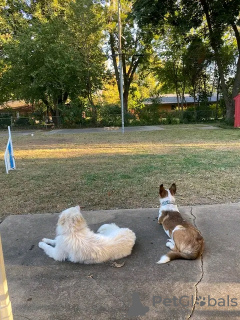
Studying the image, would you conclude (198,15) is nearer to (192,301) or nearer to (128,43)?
(128,43)

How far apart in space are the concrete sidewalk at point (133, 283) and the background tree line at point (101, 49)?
18873 millimetres

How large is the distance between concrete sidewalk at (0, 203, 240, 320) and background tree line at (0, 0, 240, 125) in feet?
61.9

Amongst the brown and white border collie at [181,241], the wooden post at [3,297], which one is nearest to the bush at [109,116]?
the brown and white border collie at [181,241]

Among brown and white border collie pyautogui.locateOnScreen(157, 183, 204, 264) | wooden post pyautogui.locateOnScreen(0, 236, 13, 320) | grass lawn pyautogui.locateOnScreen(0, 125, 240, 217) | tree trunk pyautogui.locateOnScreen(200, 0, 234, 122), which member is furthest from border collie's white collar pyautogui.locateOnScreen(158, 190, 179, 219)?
tree trunk pyautogui.locateOnScreen(200, 0, 234, 122)

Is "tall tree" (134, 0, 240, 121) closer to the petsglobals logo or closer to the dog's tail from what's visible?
the dog's tail

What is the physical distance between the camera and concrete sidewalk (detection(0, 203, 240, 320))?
1928mm

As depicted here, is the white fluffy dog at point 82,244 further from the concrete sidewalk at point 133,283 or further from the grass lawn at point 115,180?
the grass lawn at point 115,180

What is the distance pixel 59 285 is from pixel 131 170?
14.1 feet

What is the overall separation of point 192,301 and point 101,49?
25.0 metres

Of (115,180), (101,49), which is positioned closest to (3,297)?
(115,180)

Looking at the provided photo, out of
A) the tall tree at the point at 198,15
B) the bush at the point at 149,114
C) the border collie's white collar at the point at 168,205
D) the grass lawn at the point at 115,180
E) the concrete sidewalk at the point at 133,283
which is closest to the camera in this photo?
the concrete sidewalk at the point at 133,283

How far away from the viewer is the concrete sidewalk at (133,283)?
1928 millimetres

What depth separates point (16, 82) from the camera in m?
22.7

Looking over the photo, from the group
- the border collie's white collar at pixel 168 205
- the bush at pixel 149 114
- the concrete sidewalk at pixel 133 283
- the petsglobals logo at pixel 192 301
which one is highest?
the bush at pixel 149 114
